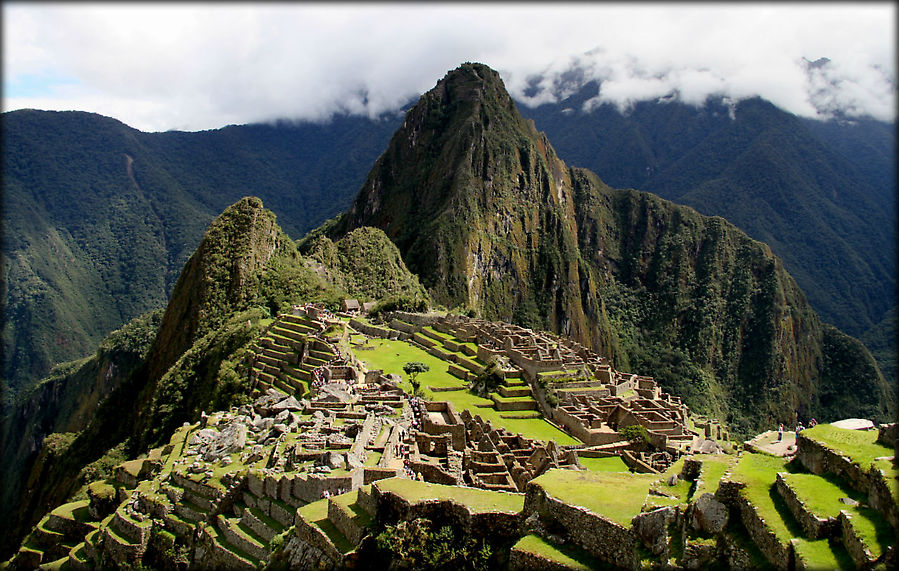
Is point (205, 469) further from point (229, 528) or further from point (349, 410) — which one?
point (349, 410)

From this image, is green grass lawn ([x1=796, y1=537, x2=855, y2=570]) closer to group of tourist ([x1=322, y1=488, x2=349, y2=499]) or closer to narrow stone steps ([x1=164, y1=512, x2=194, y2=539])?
group of tourist ([x1=322, y1=488, x2=349, y2=499])

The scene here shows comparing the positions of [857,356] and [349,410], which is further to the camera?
[857,356]

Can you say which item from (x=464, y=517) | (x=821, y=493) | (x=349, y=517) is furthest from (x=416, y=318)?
(x=821, y=493)

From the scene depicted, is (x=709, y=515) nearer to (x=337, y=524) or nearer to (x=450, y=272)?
(x=337, y=524)

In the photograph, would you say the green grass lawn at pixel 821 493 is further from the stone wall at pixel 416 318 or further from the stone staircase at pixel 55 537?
the stone wall at pixel 416 318

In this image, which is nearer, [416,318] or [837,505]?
[837,505]

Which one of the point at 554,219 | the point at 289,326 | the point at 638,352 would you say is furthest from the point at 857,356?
the point at 289,326
